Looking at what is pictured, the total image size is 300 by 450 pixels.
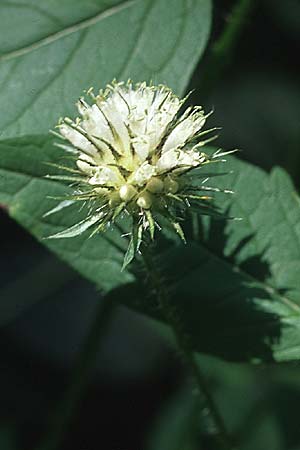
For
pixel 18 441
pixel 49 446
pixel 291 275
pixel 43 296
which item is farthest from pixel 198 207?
pixel 43 296

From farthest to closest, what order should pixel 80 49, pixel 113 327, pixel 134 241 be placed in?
pixel 113 327
pixel 80 49
pixel 134 241

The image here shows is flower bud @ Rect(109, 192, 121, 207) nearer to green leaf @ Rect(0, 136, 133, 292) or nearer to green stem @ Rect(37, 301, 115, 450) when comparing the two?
green leaf @ Rect(0, 136, 133, 292)

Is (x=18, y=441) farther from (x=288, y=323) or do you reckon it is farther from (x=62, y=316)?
(x=288, y=323)

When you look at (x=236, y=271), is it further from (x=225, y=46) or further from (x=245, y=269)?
(x=225, y=46)

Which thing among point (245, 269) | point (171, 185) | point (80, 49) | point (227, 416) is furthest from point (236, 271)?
point (227, 416)

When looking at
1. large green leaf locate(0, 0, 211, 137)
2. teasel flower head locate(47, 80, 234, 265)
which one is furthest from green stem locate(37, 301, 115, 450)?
teasel flower head locate(47, 80, 234, 265)

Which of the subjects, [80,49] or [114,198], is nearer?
[114,198]
